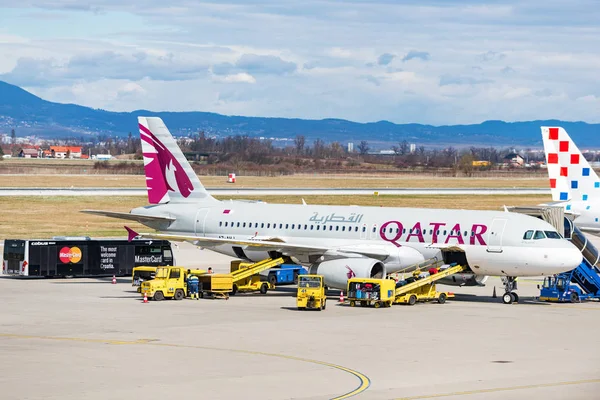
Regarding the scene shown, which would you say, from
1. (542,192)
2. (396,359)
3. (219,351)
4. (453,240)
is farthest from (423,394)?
(542,192)

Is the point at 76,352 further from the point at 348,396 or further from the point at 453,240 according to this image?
the point at 453,240

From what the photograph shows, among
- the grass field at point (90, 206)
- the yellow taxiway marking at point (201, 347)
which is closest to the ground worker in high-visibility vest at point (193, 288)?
the yellow taxiway marking at point (201, 347)

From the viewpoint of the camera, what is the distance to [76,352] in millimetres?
34125

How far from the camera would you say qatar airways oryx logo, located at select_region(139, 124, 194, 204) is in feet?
198

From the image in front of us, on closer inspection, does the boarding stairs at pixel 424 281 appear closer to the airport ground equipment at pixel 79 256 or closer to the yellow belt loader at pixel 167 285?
the yellow belt loader at pixel 167 285

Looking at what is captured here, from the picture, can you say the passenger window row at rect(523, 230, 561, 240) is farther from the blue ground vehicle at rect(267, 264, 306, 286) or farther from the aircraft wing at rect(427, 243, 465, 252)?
the blue ground vehicle at rect(267, 264, 306, 286)

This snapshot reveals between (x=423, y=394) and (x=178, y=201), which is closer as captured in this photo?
(x=423, y=394)

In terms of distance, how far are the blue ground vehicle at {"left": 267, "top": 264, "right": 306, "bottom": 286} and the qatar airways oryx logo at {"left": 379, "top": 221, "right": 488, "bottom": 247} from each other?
23.5 feet

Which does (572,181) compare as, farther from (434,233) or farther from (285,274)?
(285,274)

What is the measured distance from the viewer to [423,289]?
50.3 meters

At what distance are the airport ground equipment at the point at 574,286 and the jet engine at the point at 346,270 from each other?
8.24m

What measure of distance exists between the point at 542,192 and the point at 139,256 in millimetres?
106343

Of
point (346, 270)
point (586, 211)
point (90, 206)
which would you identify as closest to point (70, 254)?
point (346, 270)

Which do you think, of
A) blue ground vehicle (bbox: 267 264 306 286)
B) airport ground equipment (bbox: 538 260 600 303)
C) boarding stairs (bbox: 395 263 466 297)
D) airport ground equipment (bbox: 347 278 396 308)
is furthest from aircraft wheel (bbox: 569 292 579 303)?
blue ground vehicle (bbox: 267 264 306 286)
